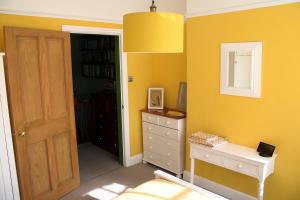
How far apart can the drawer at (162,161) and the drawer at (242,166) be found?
101 cm

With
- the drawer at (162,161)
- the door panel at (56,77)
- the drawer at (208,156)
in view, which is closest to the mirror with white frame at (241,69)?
the drawer at (208,156)

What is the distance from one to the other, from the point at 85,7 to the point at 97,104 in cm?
199

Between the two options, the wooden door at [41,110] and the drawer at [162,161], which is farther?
the drawer at [162,161]

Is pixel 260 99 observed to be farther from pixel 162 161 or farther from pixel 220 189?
pixel 162 161

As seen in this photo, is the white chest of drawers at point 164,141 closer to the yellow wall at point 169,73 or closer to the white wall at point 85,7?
the yellow wall at point 169,73

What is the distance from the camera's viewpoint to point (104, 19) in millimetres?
3455

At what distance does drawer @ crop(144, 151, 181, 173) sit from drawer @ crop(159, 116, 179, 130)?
0.52 metres

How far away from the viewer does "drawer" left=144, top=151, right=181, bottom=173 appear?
3.65 meters

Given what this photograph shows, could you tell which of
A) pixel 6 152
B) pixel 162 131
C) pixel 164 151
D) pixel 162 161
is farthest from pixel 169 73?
pixel 6 152

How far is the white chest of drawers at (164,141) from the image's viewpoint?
3.54m

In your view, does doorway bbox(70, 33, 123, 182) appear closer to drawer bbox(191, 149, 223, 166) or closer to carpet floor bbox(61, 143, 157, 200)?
carpet floor bbox(61, 143, 157, 200)

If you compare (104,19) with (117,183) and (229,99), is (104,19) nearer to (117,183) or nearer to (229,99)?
(229,99)

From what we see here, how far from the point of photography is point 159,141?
3.83 meters

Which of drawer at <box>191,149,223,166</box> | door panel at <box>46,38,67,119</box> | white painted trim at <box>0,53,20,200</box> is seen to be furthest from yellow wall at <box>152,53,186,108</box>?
white painted trim at <box>0,53,20,200</box>
